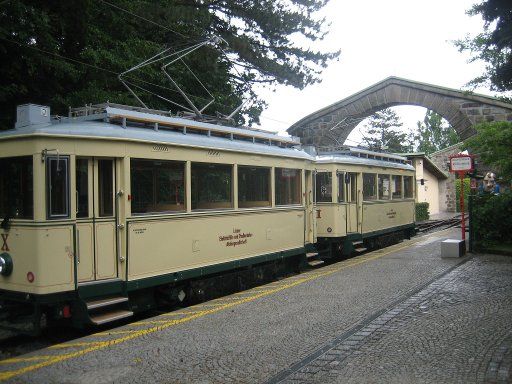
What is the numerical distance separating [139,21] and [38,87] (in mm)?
4796

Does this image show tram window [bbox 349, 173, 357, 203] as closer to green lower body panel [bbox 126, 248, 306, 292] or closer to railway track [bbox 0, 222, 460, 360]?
green lower body panel [bbox 126, 248, 306, 292]

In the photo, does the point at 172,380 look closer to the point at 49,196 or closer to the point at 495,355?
the point at 49,196

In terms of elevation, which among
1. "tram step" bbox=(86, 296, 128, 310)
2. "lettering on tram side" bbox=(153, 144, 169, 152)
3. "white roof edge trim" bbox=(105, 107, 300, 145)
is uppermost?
"white roof edge trim" bbox=(105, 107, 300, 145)

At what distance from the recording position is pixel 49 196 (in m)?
6.37

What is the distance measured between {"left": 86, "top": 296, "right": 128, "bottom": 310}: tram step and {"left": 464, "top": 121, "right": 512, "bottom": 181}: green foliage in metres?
10.9

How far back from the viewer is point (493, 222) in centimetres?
1388

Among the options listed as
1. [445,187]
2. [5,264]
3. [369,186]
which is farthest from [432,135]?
[5,264]

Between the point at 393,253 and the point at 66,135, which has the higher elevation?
the point at 66,135

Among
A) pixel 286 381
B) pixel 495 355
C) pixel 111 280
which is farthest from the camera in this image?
pixel 111 280

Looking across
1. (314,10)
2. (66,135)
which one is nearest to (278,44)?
(314,10)

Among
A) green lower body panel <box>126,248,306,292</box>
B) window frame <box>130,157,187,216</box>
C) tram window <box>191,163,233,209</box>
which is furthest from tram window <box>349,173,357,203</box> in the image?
window frame <box>130,157,187,216</box>

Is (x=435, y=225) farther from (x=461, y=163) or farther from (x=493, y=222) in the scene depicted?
(x=461, y=163)

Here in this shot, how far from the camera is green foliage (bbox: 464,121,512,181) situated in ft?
44.8

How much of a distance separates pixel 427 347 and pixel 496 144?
32.7ft
